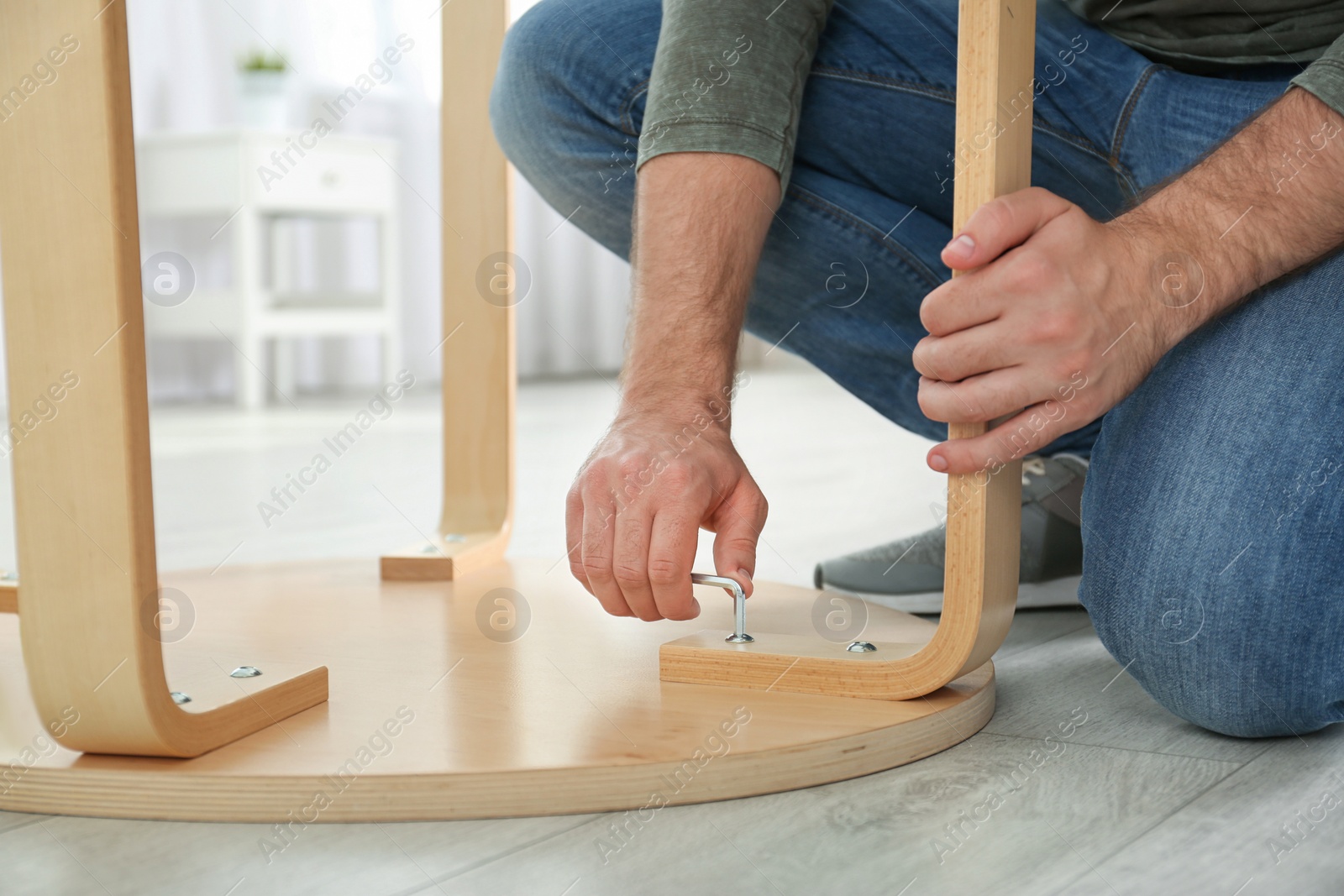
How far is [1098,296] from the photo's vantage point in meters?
0.60

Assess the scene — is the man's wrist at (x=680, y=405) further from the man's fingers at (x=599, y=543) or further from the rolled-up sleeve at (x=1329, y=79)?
the rolled-up sleeve at (x=1329, y=79)

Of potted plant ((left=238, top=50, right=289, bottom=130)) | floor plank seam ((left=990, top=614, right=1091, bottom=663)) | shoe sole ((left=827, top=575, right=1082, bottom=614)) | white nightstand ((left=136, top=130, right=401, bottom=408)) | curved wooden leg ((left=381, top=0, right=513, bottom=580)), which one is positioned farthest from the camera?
potted plant ((left=238, top=50, right=289, bottom=130))

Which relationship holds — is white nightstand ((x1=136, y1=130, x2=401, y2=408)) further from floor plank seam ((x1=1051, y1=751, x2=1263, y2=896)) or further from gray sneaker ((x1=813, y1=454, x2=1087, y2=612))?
floor plank seam ((x1=1051, y1=751, x2=1263, y2=896))

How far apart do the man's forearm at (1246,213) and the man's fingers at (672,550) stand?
0.86 feet

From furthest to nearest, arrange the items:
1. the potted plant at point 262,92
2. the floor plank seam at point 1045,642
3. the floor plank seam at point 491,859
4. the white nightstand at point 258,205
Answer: the potted plant at point 262,92 → the white nightstand at point 258,205 → the floor plank seam at point 1045,642 → the floor plank seam at point 491,859

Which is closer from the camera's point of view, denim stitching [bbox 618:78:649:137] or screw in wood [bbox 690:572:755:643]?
screw in wood [bbox 690:572:755:643]

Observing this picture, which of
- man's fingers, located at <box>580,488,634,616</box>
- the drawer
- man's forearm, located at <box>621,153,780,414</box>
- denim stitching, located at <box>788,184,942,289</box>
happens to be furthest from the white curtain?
man's fingers, located at <box>580,488,634,616</box>

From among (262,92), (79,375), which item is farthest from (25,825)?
(262,92)

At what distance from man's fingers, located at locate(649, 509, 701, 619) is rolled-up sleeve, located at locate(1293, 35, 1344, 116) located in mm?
382

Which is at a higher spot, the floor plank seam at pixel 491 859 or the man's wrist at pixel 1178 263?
the man's wrist at pixel 1178 263

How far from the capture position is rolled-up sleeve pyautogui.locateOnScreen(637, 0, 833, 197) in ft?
2.52

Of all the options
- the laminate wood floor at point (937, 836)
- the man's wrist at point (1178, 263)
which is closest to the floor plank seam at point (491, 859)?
the laminate wood floor at point (937, 836)

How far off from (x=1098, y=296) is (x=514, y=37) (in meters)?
0.62

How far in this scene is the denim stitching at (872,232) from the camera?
963mm
